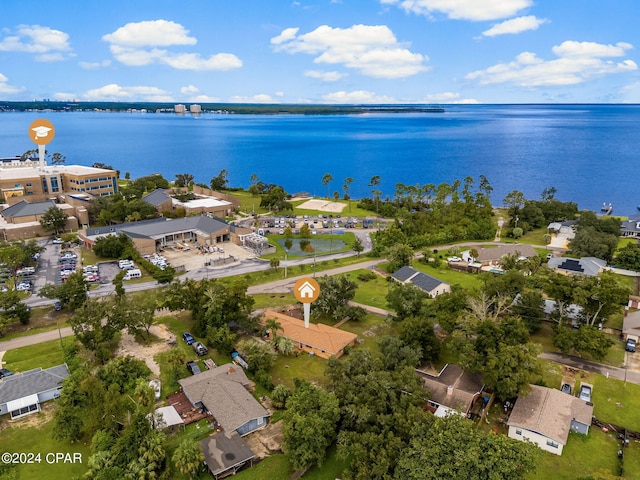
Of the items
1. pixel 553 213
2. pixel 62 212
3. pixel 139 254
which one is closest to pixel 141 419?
pixel 139 254

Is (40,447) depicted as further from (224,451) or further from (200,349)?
(200,349)

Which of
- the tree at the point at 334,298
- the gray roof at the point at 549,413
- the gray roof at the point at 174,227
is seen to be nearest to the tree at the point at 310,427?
the gray roof at the point at 549,413

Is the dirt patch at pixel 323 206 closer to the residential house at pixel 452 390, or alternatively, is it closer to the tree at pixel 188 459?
the residential house at pixel 452 390

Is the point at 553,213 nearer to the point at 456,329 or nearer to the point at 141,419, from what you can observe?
the point at 456,329

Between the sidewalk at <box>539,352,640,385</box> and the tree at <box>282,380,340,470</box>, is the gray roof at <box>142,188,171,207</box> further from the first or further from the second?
the sidewalk at <box>539,352,640,385</box>

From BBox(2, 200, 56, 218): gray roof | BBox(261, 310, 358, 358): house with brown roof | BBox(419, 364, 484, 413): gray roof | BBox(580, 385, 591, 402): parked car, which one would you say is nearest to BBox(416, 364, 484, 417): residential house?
BBox(419, 364, 484, 413): gray roof

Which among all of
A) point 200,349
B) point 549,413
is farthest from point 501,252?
point 200,349
